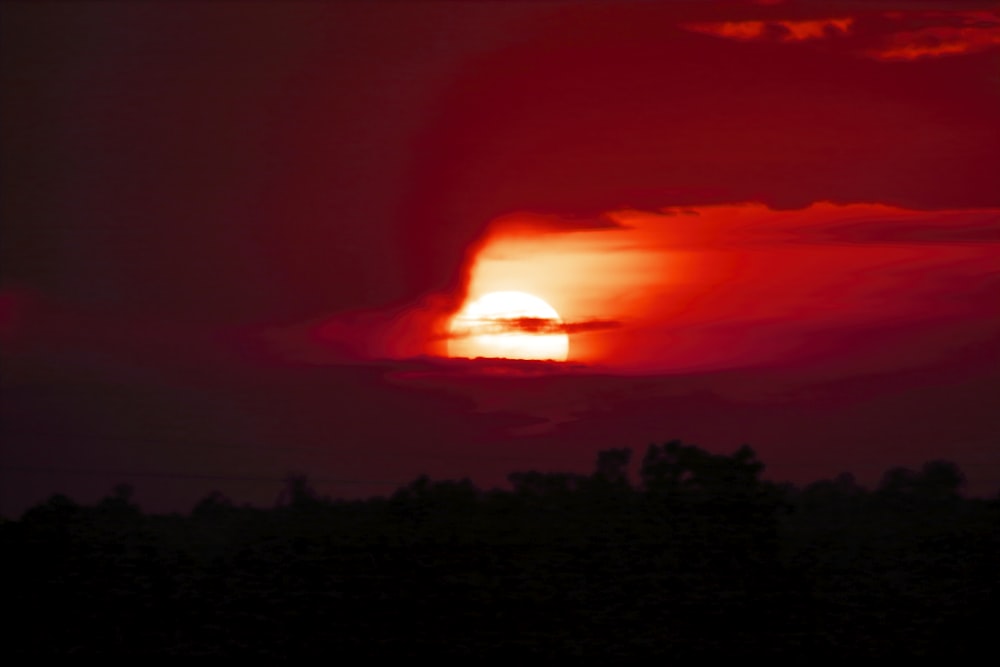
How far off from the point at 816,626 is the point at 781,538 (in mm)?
712

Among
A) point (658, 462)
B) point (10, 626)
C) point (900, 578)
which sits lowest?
point (10, 626)

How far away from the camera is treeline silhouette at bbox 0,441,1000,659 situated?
11.6 metres

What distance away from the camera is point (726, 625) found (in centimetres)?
1182

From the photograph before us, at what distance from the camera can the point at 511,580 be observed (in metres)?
11.8

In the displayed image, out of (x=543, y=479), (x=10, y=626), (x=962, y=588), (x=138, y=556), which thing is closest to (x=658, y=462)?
(x=543, y=479)

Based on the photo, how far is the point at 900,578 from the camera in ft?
39.4

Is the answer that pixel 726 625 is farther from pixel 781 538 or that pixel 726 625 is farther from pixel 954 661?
pixel 954 661

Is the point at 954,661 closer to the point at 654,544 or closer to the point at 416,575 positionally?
the point at 654,544

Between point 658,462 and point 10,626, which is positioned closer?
point 10,626

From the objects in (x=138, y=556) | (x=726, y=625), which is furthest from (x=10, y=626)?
(x=726, y=625)

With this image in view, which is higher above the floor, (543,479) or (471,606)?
(543,479)

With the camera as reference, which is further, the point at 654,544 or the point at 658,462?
the point at 658,462

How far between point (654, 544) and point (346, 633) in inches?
93.5

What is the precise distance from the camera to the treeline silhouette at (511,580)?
11.6 metres
